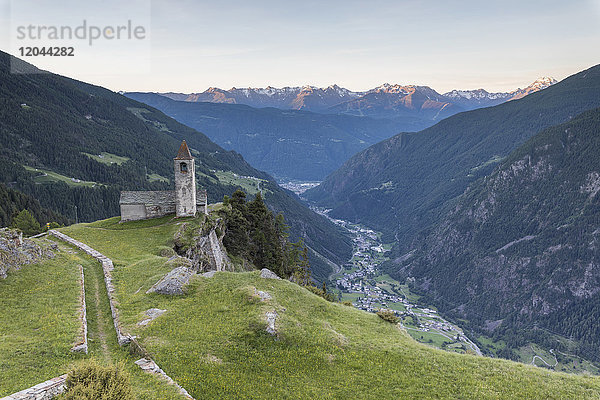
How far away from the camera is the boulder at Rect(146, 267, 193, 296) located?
34.9 metres

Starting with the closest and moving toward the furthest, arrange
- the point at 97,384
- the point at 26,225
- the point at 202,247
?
the point at 97,384 < the point at 202,247 < the point at 26,225

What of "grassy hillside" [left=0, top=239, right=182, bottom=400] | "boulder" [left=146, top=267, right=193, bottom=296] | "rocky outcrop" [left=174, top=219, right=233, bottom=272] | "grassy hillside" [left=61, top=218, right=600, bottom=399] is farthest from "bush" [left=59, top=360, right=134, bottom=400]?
"rocky outcrop" [left=174, top=219, right=233, bottom=272]

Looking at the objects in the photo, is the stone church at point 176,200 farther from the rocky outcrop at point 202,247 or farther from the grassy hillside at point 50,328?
the grassy hillside at point 50,328

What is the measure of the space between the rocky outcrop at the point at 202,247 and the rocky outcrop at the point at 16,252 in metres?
18.2

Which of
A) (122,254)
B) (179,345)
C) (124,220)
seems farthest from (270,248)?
(179,345)

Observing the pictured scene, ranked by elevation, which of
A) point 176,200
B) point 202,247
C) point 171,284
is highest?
point 176,200

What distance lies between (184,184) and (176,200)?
A: 385 cm

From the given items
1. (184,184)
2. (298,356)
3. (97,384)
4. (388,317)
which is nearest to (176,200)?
(184,184)

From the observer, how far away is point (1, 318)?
27344 millimetres

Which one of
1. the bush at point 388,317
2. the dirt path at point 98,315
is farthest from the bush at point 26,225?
the bush at point 388,317

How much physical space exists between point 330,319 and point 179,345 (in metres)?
14.1

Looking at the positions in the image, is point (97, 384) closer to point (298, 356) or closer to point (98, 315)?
point (298, 356)

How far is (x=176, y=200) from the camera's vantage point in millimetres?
69312

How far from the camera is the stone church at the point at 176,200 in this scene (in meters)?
67.8
